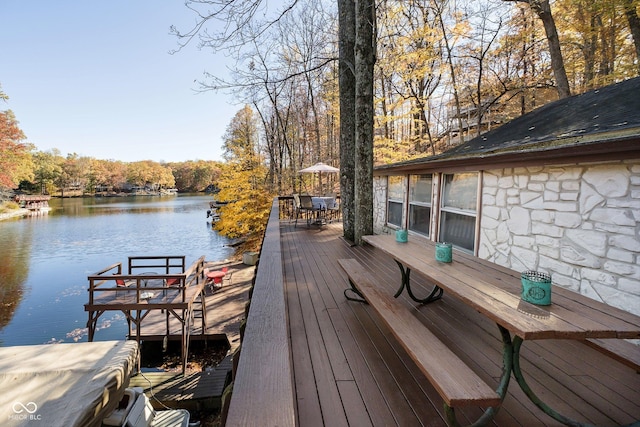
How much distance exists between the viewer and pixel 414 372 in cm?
197

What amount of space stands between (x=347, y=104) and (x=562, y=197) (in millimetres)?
4121

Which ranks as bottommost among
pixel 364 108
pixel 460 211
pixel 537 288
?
pixel 537 288

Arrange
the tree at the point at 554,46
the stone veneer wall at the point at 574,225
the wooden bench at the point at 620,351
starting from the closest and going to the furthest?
the wooden bench at the point at 620,351 < the stone veneer wall at the point at 574,225 < the tree at the point at 554,46

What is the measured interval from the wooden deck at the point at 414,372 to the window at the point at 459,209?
5.46ft

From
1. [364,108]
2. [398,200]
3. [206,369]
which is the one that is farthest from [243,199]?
[364,108]

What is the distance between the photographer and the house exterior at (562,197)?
2414 mm

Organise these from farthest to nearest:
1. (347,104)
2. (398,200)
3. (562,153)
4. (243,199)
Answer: (243,199), (398,200), (347,104), (562,153)

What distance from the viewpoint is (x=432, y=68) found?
12.6m

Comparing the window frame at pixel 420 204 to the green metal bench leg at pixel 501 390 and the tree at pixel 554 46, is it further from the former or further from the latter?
the tree at pixel 554 46

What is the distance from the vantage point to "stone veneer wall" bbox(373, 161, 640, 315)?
241cm

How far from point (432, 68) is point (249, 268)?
38.4 feet

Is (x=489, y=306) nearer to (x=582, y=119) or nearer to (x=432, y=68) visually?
(x=582, y=119)

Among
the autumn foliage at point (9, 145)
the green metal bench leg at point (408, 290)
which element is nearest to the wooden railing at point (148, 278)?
the green metal bench leg at point (408, 290)

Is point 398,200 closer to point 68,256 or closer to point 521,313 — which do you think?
point 521,313
